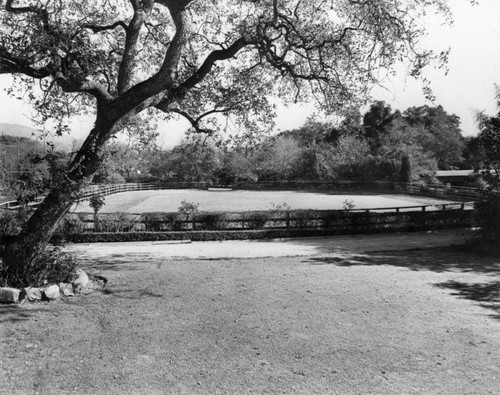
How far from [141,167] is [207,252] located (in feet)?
201

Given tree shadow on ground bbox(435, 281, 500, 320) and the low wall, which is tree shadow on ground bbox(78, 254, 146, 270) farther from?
tree shadow on ground bbox(435, 281, 500, 320)

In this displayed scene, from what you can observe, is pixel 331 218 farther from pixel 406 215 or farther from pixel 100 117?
pixel 100 117

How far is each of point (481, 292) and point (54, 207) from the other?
894cm

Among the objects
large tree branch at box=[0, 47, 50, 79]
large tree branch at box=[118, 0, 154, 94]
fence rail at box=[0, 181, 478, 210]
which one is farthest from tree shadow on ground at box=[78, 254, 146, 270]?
fence rail at box=[0, 181, 478, 210]

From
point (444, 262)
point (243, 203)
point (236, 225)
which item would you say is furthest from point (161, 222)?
point (243, 203)

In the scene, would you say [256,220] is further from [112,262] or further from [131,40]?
[131,40]

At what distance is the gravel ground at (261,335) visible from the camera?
15.5ft

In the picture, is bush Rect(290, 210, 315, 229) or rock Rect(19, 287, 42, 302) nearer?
rock Rect(19, 287, 42, 302)

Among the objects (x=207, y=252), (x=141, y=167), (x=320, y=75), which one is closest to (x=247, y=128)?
(x=320, y=75)

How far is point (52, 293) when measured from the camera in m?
7.82

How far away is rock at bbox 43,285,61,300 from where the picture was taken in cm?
→ 775

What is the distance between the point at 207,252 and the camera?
1427 centimetres

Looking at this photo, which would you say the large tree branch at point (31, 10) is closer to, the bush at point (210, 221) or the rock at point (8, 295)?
the rock at point (8, 295)

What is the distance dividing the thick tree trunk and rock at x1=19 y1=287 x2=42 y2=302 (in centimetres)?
54
